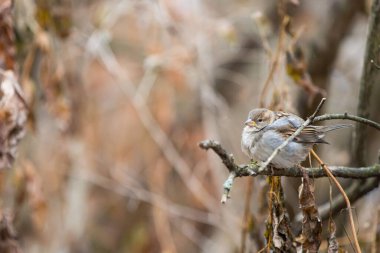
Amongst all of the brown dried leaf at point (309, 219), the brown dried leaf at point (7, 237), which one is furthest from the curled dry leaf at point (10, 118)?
the brown dried leaf at point (309, 219)

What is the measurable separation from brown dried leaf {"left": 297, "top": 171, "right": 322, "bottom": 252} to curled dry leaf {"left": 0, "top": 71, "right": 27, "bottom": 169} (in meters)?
1.48

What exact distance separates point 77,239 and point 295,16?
2761mm

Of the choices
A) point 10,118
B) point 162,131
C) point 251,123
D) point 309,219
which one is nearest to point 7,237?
point 10,118

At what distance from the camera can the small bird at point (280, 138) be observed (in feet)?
6.91

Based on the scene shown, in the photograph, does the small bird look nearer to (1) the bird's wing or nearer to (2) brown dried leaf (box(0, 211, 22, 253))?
(1) the bird's wing

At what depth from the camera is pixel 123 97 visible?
694 centimetres

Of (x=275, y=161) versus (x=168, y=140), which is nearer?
(x=275, y=161)

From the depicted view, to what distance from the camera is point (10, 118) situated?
284 cm

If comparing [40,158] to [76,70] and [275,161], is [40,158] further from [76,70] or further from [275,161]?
[275,161]

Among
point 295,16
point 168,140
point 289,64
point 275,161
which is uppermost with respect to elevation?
point 295,16

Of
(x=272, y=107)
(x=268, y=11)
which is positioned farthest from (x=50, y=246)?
(x=272, y=107)

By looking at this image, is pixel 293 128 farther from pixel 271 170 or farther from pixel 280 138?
pixel 271 170

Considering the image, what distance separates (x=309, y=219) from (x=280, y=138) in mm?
394

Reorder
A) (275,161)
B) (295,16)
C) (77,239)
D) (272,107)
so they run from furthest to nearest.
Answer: (77,239) → (295,16) → (272,107) → (275,161)
